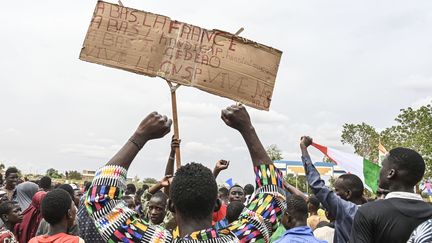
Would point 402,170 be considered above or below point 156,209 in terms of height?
above

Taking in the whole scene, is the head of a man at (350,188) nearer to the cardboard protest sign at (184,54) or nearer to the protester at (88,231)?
the cardboard protest sign at (184,54)

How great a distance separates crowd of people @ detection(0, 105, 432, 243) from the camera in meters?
1.86

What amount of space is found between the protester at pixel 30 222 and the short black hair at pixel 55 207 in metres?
2.12

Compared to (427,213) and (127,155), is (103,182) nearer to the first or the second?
(127,155)

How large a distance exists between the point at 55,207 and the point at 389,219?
8.10ft

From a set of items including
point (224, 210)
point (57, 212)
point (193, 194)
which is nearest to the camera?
point (193, 194)

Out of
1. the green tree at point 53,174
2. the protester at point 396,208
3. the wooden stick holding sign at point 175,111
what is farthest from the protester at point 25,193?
the green tree at point 53,174

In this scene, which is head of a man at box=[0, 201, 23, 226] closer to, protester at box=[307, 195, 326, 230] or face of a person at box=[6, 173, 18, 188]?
face of a person at box=[6, 173, 18, 188]

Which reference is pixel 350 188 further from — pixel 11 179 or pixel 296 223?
pixel 11 179

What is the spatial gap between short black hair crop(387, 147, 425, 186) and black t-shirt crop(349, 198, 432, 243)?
0.50ft

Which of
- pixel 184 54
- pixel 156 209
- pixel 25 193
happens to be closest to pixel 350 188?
pixel 184 54

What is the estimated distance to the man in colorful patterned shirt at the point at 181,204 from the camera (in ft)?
6.00

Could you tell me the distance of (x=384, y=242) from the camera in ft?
9.70

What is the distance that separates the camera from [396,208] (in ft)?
9.82
